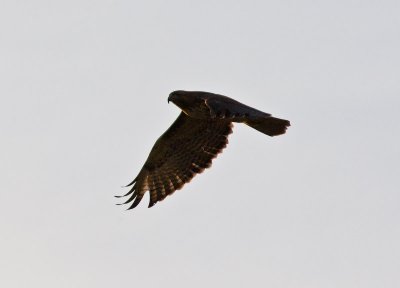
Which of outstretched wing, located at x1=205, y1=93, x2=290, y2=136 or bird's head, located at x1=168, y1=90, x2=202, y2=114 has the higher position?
bird's head, located at x1=168, y1=90, x2=202, y2=114

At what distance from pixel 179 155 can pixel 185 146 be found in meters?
0.22

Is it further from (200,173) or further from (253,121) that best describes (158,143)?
(253,121)

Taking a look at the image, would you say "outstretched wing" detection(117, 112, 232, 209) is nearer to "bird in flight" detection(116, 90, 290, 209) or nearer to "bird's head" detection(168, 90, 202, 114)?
"bird in flight" detection(116, 90, 290, 209)

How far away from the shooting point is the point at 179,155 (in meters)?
18.3

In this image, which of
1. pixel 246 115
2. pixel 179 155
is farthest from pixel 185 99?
pixel 179 155

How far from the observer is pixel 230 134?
17.8 meters

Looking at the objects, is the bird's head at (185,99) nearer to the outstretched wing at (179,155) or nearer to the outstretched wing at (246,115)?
the outstretched wing at (246,115)

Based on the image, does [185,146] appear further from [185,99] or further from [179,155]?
[185,99]

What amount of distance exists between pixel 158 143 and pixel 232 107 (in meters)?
2.53

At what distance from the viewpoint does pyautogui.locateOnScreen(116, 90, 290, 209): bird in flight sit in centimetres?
1678

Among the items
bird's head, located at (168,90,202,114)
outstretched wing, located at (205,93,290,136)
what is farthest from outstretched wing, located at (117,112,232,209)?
outstretched wing, located at (205,93,290,136)

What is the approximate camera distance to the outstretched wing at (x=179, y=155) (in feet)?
58.3

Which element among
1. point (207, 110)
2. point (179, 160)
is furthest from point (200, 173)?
point (207, 110)

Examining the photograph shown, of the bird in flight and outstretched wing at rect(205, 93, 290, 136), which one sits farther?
the bird in flight
